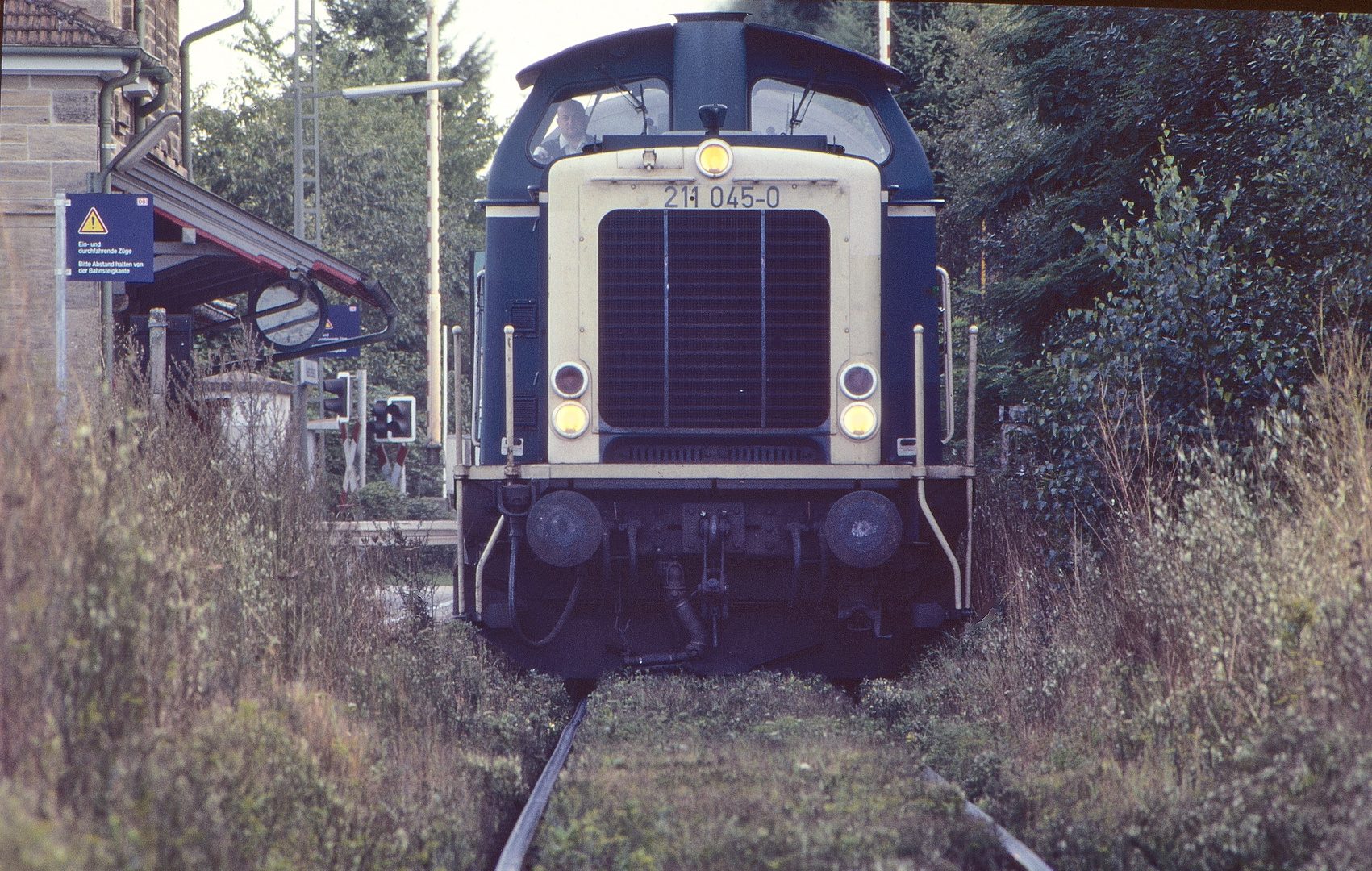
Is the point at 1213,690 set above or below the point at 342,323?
below

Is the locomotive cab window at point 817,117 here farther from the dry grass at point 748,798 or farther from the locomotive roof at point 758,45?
the dry grass at point 748,798

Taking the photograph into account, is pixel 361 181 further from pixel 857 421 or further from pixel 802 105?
pixel 857 421

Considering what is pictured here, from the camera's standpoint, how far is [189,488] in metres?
7.30

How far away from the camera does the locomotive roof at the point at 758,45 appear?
8.47 meters

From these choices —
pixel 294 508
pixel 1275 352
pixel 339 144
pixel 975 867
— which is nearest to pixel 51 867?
pixel 975 867

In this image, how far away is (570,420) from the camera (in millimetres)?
7848

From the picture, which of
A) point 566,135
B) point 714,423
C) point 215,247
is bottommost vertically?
point 714,423

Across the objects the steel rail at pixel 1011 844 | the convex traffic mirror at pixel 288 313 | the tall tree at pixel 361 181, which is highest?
the tall tree at pixel 361 181

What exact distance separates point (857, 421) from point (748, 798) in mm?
2913

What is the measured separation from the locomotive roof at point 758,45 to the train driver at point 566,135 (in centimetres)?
29

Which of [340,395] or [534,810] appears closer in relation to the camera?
[534,810]

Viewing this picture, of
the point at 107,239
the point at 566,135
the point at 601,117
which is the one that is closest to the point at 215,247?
the point at 107,239

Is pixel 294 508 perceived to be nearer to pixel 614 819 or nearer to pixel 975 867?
pixel 614 819

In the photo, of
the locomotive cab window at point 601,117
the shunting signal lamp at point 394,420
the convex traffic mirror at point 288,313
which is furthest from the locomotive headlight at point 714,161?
the shunting signal lamp at point 394,420
